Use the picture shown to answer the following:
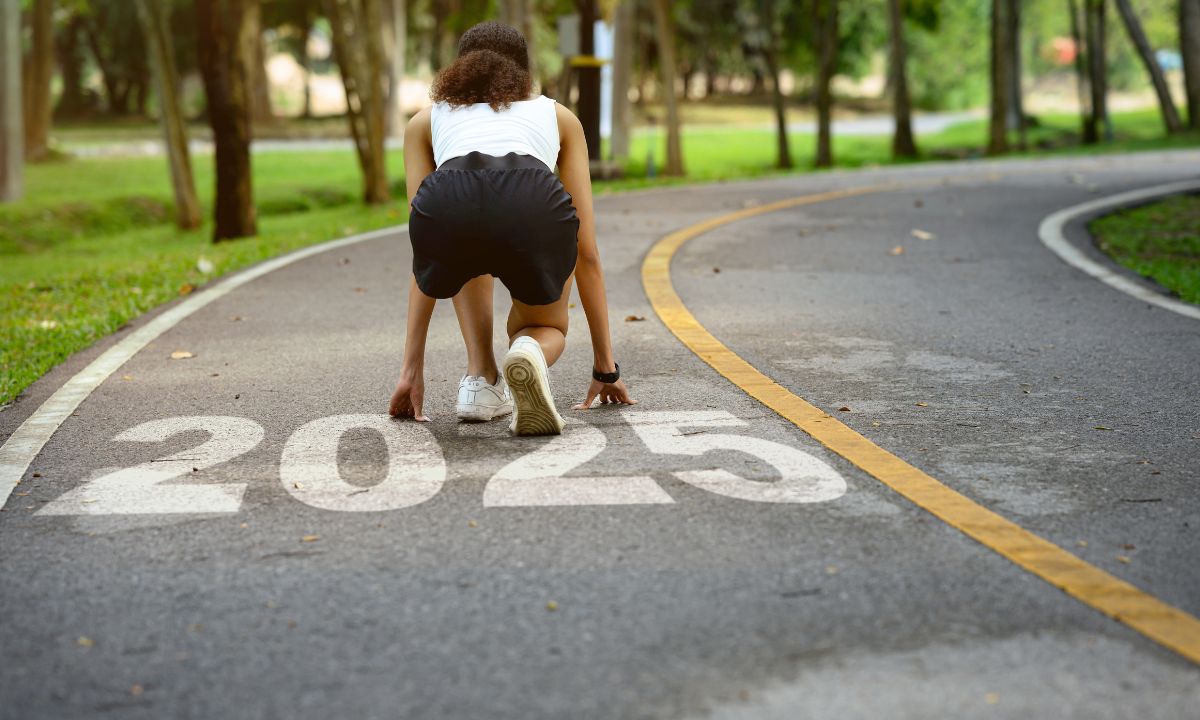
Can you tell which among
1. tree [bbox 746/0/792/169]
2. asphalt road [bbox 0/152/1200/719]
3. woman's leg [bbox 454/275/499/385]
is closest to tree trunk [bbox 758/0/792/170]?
tree [bbox 746/0/792/169]

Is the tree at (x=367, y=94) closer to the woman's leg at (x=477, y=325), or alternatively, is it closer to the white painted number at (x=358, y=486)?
the woman's leg at (x=477, y=325)

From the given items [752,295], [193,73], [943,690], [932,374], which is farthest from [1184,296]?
[193,73]

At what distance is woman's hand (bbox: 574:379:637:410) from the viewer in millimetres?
5852

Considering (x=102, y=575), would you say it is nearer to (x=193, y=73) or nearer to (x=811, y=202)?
(x=811, y=202)

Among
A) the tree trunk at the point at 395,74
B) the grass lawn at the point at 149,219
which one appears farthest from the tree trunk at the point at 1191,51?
the tree trunk at the point at 395,74

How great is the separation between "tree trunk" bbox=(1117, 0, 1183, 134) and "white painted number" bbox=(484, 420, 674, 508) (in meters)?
33.2

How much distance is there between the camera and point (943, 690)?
307cm

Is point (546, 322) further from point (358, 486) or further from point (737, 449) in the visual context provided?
point (358, 486)

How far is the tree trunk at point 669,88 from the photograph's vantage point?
26047 millimetres

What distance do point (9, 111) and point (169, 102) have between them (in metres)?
4.49

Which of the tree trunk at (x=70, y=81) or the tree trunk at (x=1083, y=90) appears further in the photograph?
the tree trunk at (x=70, y=81)

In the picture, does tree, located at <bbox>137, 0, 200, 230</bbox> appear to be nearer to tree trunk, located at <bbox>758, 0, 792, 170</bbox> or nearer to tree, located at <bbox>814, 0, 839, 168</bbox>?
tree trunk, located at <bbox>758, 0, 792, 170</bbox>

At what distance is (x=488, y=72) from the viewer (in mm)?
5484

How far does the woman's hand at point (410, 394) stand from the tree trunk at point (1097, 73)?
33.4m
